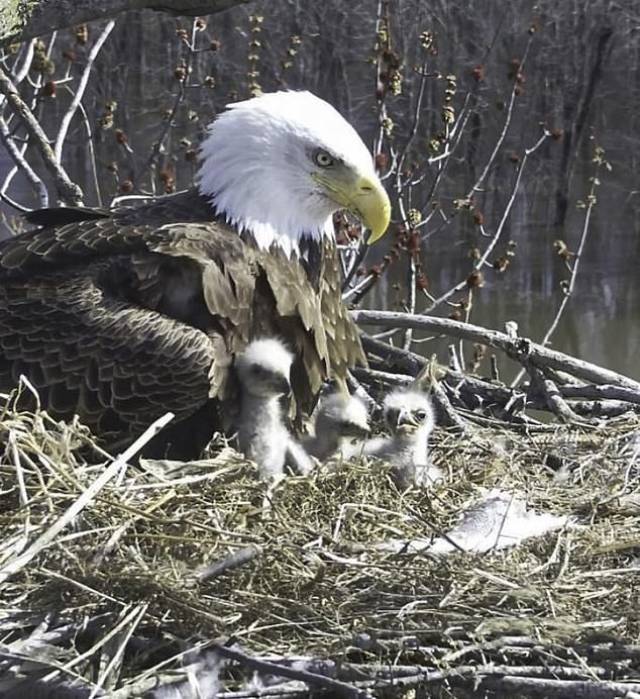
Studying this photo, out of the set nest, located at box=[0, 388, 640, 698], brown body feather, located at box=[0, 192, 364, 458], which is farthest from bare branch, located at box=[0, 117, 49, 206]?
nest, located at box=[0, 388, 640, 698]

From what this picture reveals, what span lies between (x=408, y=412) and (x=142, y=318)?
819 mm

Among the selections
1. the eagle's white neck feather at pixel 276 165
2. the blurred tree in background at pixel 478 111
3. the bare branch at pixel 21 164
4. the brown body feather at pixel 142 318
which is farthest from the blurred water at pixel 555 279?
the brown body feather at pixel 142 318

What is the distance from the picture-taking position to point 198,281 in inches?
158

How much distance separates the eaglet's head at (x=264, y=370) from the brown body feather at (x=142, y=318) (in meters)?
0.06

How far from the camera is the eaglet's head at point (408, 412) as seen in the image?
407 cm

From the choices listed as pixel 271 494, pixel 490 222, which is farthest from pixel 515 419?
pixel 490 222

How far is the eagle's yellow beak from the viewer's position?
13.9 ft

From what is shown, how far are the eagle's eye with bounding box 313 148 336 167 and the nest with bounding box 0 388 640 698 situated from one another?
1.09 m

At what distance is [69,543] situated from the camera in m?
3.20

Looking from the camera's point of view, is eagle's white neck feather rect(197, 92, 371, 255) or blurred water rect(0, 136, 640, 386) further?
blurred water rect(0, 136, 640, 386)

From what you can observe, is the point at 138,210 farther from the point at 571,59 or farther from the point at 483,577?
the point at 571,59

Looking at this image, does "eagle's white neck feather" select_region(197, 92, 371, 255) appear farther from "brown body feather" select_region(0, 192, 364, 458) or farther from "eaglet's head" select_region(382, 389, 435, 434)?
"eaglet's head" select_region(382, 389, 435, 434)

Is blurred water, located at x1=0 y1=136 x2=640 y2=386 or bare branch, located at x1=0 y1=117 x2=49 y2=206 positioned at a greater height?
bare branch, located at x1=0 y1=117 x2=49 y2=206

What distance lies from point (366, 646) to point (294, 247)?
165 centimetres
